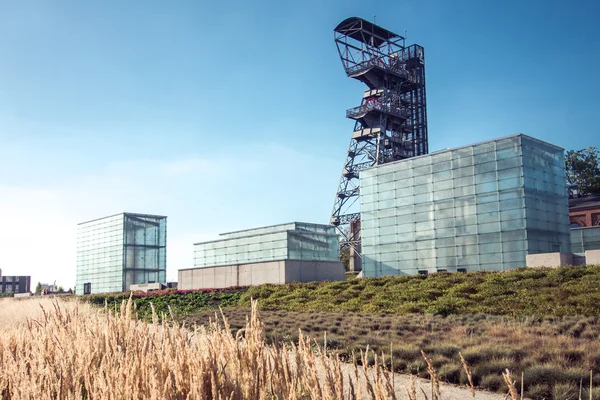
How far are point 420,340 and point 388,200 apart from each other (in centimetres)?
3295

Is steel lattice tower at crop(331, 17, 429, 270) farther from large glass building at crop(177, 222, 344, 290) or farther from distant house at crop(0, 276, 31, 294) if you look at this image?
distant house at crop(0, 276, 31, 294)

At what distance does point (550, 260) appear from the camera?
1131 inches

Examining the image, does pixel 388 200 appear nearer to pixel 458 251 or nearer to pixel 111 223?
pixel 458 251

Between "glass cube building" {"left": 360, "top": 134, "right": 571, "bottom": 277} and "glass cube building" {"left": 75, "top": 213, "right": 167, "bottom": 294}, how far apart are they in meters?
39.2

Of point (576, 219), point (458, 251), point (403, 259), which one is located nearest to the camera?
point (458, 251)

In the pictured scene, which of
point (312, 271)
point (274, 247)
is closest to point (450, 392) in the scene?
point (312, 271)

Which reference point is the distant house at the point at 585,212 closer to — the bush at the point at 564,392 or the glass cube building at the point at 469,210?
the glass cube building at the point at 469,210

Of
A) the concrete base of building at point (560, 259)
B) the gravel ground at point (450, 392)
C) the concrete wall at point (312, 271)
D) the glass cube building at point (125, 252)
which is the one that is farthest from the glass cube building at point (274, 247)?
the gravel ground at point (450, 392)

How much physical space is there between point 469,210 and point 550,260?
35.3 ft

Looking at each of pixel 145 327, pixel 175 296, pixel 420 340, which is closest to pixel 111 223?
pixel 175 296

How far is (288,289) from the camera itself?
29.4 m

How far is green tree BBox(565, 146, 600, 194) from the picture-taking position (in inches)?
2603

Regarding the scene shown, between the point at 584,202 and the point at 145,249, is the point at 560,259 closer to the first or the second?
the point at 584,202

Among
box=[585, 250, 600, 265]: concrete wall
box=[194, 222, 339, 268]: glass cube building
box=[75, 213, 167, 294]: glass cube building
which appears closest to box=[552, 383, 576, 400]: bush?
box=[585, 250, 600, 265]: concrete wall
